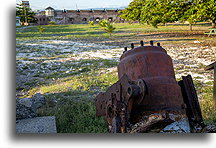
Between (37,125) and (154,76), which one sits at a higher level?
(154,76)

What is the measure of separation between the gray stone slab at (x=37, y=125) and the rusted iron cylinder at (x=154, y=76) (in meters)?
1.16

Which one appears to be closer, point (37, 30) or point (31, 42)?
point (37, 30)

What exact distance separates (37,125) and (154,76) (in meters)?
1.63

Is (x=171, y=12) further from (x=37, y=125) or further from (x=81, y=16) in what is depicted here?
(x=37, y=125)

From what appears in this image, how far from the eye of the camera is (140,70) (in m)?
2.19

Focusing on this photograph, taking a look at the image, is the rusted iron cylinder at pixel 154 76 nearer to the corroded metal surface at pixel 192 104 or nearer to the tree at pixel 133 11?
the corroded metal surface at pixel 192 104

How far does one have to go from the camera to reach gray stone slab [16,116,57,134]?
9.12ft

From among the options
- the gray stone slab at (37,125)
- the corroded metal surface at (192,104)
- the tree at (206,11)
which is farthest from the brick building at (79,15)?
the corroded metal surface at (192,104)

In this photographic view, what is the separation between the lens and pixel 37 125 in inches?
113

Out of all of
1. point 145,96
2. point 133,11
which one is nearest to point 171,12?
point 133,11

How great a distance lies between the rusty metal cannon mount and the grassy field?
33.2 inches

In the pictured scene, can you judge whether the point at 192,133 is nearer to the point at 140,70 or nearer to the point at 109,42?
the point at 140,70
